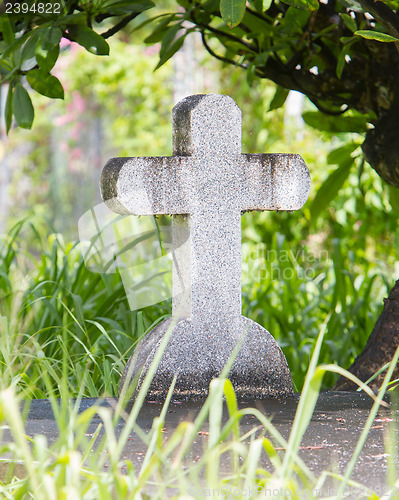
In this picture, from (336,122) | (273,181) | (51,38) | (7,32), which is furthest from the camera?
(336,122)

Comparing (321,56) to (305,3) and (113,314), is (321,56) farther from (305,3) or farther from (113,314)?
(113,314)

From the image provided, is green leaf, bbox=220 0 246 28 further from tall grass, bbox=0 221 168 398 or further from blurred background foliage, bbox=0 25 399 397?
tall grass, bbox=0 221 168 398

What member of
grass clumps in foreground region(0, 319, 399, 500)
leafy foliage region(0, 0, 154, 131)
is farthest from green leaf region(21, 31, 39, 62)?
grass clumps in foreground region(0, 319, 399, 500)

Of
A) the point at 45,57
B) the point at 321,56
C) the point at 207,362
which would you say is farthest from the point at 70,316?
the point at 321,56

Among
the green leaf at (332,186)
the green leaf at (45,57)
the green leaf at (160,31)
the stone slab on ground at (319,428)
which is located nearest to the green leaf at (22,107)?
the green leaf at (45,57)

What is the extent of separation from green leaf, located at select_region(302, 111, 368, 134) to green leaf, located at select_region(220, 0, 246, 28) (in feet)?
3.48

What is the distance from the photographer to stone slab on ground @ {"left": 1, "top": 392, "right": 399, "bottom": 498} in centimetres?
128

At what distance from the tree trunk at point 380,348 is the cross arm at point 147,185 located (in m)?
0.76

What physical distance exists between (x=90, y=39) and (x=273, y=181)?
702 millimetres

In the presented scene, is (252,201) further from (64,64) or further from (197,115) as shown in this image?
(64,64)

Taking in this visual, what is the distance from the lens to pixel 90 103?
13.2 meters

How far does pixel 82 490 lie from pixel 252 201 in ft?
3.88

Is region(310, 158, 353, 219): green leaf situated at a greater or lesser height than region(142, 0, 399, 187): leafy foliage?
lesser

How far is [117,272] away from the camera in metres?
3.27
